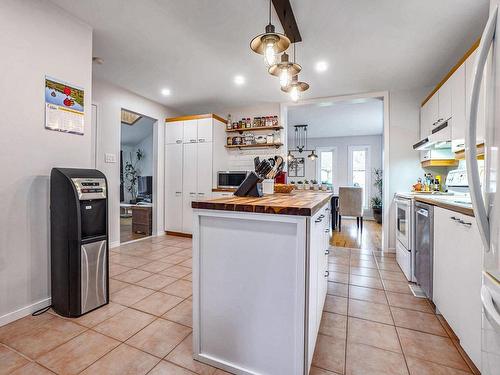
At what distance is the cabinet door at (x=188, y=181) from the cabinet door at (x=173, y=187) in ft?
0.30

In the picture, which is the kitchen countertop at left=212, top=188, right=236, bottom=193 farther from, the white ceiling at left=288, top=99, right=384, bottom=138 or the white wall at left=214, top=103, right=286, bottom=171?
the white ceiling at left=288, top=99, right=384, bottom=138

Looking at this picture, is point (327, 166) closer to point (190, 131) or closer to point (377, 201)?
point (377, 201)

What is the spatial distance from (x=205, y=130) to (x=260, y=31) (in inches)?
86.8

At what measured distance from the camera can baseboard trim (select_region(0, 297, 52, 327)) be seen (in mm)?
1740

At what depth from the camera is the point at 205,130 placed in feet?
14.2

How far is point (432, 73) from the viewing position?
10.4 feet

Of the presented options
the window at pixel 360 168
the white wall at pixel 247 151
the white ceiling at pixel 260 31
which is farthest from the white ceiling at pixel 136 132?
the window at pixel 360 168

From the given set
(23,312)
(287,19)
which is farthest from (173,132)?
(23,312)

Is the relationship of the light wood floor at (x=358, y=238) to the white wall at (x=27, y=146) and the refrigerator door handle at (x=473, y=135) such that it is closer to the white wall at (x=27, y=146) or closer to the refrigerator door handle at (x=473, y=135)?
the refrigerator door handle at (x=473, y=135)

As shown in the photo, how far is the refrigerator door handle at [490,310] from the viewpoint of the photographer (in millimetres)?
675

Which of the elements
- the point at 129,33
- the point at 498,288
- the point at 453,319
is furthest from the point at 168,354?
the point at 129,33

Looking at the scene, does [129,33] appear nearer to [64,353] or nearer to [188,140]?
[188,140]

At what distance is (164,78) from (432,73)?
3582 mm

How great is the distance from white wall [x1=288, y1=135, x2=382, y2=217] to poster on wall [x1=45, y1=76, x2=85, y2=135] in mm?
6543
